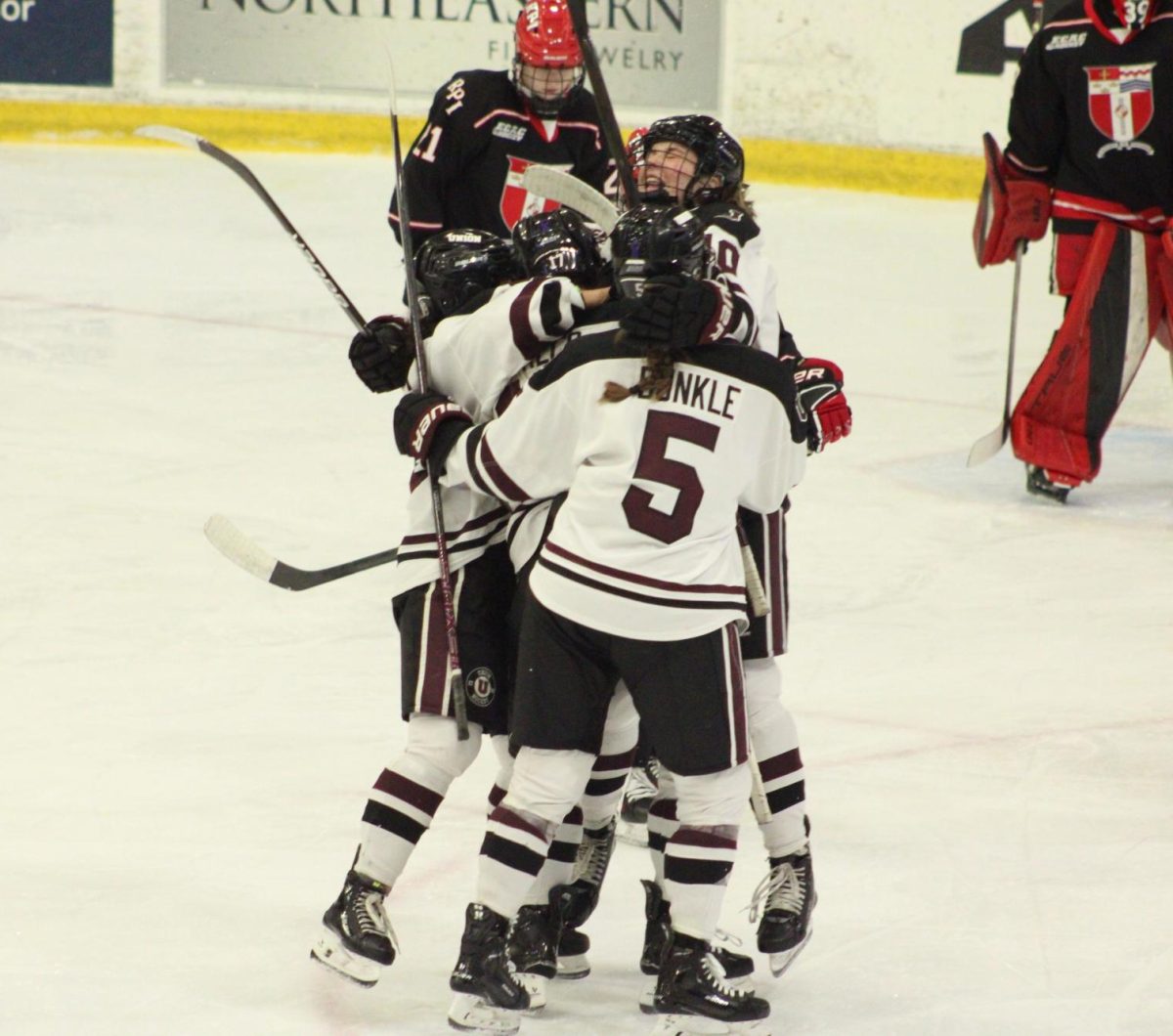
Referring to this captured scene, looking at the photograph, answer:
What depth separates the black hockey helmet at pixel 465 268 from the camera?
2.25 metres

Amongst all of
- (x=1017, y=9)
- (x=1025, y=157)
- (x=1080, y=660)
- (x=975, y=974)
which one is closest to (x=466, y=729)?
(x=975, y=974)

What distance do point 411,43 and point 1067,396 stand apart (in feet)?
16.4

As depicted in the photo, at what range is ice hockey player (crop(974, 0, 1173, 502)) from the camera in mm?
4535

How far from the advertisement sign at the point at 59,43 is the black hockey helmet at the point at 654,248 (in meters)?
7.29

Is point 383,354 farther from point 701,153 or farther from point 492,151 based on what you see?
point 492,151

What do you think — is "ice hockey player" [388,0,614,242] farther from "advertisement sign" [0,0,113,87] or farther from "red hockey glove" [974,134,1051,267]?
"advertisement sign" [0,0,113,87]

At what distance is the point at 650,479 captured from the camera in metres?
2.04

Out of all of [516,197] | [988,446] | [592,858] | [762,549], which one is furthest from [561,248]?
[988,446]

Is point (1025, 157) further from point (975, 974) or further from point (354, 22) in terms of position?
point (354, 22)

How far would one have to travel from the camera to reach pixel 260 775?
2.86 m

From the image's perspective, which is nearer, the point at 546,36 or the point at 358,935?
the point at 358,935

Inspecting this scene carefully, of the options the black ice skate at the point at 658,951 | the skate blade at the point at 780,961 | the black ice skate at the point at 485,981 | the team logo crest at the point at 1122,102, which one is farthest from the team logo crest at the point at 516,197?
the black ice skate at the point at 485,981

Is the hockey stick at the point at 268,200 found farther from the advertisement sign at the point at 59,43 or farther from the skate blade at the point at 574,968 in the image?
the advertisement sign at the point at 59,43

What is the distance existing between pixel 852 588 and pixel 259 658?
1208 millimetres
